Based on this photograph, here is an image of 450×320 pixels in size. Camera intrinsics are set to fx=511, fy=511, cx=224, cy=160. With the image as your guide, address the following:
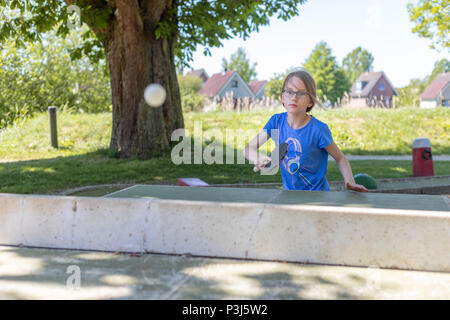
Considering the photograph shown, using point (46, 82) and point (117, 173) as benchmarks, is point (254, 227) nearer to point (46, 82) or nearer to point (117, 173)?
point (117, 173)

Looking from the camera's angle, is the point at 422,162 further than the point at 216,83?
No

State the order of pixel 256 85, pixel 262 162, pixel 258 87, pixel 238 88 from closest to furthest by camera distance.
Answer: pixel 262 162
pixel 238 88
pixel 258 87
pixel 256 85

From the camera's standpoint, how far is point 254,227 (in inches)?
151

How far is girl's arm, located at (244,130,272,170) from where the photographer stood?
435 cm

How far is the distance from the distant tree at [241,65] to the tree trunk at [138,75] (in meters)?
75.8

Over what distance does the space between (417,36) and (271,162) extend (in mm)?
23729

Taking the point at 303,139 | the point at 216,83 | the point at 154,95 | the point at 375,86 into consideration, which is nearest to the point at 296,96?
the point at 303,139

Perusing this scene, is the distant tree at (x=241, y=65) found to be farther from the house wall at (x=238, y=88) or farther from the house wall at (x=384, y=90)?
the house wall at (x=384, y=90)

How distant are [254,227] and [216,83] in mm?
76747

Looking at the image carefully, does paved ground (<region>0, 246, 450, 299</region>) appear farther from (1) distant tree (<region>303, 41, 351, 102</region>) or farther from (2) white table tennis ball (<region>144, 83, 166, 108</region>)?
(1) distant tree (<region>303, 41, 351, 102</region>)

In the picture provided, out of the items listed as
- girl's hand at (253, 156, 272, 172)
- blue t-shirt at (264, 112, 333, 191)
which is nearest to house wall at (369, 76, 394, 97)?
blue t-shirt at (264, 112, 333, 191)

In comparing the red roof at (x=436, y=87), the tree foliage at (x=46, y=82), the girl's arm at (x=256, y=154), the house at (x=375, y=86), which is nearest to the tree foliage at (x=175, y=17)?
the girl's arm at (x=256, y=154)

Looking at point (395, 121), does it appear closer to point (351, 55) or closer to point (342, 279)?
point (342, 279)

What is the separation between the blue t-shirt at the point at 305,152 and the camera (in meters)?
4.51
